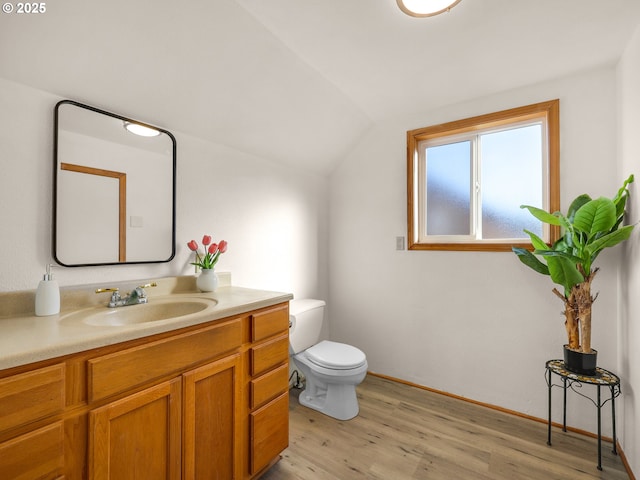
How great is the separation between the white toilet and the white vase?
61 centimetres

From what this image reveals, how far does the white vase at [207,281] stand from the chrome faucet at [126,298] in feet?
0.95

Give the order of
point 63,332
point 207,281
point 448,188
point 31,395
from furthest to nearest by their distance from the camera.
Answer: point 448,188, point 207,281, point 63,332, point 31,395

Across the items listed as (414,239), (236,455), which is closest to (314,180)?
(414,239)

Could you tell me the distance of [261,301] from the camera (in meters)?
1.46

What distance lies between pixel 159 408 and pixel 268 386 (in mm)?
543

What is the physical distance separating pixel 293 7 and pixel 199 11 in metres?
0.42

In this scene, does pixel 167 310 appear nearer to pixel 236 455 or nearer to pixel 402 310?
pixel 236 455

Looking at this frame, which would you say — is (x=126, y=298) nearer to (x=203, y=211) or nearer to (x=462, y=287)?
(x=203, y=211)

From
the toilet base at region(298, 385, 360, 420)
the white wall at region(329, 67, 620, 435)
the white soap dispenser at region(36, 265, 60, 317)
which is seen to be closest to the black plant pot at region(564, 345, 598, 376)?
the white wall at region(329, 67, 620, 435)

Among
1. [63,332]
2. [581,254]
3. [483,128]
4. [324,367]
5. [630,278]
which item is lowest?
[324,367]

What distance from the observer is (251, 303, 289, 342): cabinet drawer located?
56.4 inches

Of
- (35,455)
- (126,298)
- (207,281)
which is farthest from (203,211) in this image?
(35,455)

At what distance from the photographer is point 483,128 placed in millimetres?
2244

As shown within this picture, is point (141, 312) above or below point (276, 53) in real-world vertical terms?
below
